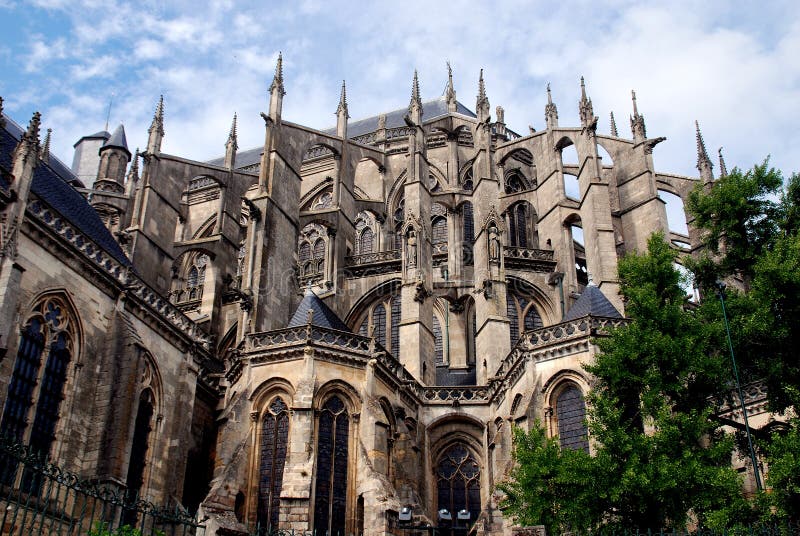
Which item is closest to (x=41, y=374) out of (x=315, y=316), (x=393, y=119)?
(x=315, y=316)

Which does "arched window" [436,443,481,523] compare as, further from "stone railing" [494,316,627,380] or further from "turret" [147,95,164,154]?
"turret" [147,95,164,154]

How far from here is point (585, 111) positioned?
28344 mm

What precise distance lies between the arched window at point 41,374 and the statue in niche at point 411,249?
35.1 feet

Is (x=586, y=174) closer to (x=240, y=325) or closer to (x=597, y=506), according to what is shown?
(x=240, y=325)

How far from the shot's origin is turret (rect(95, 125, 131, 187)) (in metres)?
35.8

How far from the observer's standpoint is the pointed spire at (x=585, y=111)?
91.4ft

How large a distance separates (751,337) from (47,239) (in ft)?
45.8

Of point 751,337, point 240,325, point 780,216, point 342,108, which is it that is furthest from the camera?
point 342,108

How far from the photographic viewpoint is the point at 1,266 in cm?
1398

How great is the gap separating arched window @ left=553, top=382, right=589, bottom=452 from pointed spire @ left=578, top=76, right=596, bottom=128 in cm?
1116

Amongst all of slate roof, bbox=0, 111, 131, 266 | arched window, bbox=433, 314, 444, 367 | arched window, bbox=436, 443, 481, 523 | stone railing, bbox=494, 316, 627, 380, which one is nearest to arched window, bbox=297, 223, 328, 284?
arched window, bbox=433, 314, 444, 367

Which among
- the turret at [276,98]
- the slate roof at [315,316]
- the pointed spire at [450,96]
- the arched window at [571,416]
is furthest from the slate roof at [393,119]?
the arched window at [571,416]

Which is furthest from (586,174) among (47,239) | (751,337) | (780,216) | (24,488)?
(24,488)

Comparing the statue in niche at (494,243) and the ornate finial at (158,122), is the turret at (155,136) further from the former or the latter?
the statue in niche at (494,243)
